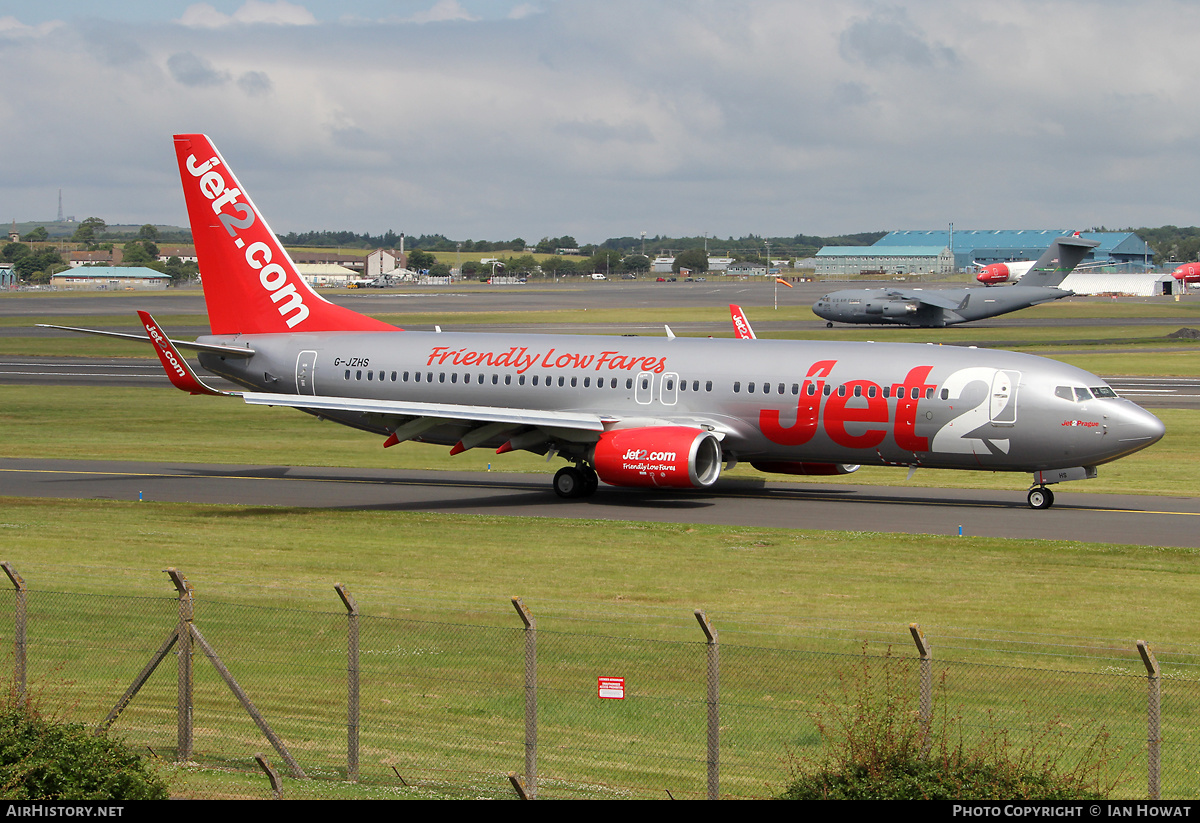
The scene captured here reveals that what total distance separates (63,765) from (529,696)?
13.6 ft

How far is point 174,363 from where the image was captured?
119 ft

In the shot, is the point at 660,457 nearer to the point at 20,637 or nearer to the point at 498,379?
the point at 498,379

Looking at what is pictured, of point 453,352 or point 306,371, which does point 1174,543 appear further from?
point 306,371

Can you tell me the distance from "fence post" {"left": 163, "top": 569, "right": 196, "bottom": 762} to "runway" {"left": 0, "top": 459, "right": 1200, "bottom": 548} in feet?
61.5

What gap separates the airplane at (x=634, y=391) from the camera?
33.1 m

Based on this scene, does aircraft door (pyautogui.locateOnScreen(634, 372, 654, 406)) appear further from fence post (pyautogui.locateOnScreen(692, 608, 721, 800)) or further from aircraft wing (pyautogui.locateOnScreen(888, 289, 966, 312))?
aircraft wing (pyautogui.locateOnScreen(888, 289, 966, 312))

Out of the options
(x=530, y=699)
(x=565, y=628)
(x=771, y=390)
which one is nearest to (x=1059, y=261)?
(x=771, y=390)

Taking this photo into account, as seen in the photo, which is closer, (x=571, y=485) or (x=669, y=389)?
(x=571, y=485)

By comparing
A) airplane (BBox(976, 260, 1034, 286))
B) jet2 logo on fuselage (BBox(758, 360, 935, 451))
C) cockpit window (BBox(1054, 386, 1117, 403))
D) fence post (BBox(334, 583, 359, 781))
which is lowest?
fence post (BBox(334, 583, 359, 781))

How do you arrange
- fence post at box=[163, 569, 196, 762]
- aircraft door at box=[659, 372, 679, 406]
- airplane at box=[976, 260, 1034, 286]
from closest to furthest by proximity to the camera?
fence post at box=[163, 569, 196, 762] < aircraft door at box=[659, 372, 679, 406] < airplane at box=[976, 260, 1034, 286]

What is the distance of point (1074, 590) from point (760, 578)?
5.60 m

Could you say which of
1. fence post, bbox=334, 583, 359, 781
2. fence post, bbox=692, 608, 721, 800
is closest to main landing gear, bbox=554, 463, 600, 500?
fence post, bbox=334, 583, 359, 781

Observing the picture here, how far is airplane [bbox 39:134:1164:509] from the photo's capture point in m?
33.1
